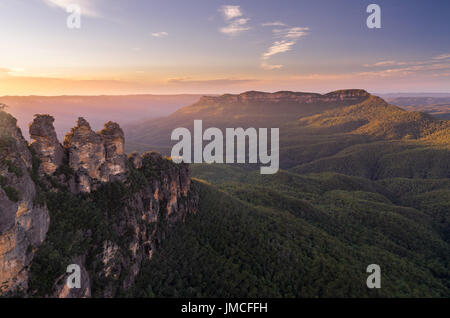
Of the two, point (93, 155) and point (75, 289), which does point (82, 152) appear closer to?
point (93, 155)

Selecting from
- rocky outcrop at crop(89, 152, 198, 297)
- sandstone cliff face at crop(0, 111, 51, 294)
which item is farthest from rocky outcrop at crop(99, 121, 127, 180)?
sandstone cliff face at crop(0, 111, 51, 294)

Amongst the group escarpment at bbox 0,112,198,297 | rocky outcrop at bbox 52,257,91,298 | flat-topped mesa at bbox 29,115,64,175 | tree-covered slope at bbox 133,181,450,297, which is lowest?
tree-covered slope at bbox 133,181,450,297

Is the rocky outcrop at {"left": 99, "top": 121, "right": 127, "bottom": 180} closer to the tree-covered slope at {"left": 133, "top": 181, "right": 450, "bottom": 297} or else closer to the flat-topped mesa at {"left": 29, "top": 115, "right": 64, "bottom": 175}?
the flat-topped mesa at {"left": 29, "top": 115, "right": 64, "bottom": 175}

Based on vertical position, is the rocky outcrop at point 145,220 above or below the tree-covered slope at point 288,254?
above

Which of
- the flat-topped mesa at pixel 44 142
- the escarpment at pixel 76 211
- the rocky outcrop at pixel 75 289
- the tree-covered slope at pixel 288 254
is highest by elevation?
the flat-topped mesa at pixel 44 142

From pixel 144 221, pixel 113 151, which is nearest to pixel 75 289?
pixel 144 221

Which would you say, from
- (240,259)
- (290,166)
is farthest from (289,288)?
(290,166)

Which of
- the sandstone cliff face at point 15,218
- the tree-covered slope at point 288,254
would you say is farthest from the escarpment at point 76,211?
the tree-covered slope at point 288,254

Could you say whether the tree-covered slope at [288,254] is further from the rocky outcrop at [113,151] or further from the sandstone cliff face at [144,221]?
the rocky outcrop at [113,151]
